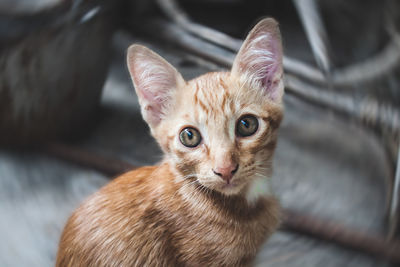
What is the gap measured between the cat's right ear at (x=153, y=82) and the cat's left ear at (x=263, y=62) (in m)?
0.10

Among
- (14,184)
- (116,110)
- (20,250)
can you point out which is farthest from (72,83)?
(20,250)

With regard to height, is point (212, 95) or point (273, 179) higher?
point (212, 95)

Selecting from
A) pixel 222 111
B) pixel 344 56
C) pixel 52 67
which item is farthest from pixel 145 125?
pixel 344 56

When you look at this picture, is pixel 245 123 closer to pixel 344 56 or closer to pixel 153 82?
pixel 153 82

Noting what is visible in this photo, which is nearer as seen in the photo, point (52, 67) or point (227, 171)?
point (227, 171)

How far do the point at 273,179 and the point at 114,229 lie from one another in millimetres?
443

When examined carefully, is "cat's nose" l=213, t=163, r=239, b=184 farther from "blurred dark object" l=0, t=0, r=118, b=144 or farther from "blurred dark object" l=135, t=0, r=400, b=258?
"blurred dark object" l=0, t=0, r=118, b=144

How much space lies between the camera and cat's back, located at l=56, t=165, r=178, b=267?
25.1 inches

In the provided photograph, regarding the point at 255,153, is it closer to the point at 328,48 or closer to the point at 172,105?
the point at 172,105

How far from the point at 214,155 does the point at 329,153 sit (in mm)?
614

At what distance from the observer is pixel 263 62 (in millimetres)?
640

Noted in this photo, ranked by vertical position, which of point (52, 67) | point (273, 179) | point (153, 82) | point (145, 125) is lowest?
point (273, 179)

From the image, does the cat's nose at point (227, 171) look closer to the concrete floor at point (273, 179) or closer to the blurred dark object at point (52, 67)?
the concrete floor at point (273, 179)

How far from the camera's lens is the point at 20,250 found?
0.84m
